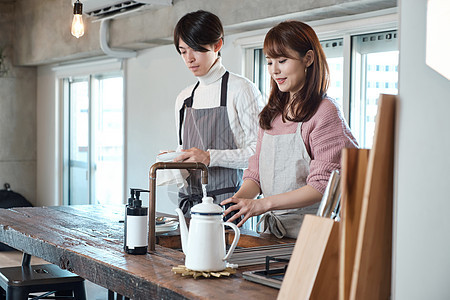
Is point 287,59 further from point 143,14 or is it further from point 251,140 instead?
point 143,14

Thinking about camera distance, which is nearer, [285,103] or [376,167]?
[376,167]

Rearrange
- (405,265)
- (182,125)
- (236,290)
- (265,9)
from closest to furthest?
1. (405,265)
2. (236,290)
3. (182,125)
4. (265,9)

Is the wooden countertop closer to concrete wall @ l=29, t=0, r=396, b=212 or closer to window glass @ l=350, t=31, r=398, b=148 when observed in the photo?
window glass @ l=350, t=31, r=398, b=148

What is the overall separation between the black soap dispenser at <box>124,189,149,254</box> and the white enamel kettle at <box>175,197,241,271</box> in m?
0.30

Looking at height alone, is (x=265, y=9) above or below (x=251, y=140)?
above

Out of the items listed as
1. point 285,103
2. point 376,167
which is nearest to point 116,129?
point 285,103

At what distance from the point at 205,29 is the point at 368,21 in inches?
45.4

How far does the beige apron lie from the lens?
2.29m

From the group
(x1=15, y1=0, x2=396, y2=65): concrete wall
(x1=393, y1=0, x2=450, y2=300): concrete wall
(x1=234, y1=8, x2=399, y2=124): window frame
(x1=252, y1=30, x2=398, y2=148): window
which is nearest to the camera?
(x1=393, y1=0, x2=450, y2=300): concrete wall

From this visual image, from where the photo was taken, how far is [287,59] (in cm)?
230

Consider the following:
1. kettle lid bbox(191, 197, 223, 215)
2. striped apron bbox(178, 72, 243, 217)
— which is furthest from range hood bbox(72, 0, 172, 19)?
kettle lid bbox(191, 197, 223, 215)

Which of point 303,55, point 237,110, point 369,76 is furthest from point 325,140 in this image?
point 369,76

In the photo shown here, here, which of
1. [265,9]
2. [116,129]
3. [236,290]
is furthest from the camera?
[116,129]

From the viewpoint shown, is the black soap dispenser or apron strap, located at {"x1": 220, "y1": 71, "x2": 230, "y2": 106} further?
apron strap, located at {"x1": 220, "y1": 71, "x2": 230, "y2": 106}
